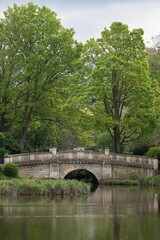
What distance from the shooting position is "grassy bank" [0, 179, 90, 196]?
37.1 metres

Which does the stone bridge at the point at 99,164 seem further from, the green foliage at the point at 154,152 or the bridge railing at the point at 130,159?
the green foliage at the point at 154,152

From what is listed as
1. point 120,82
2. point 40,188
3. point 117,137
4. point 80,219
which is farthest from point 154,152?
point 80,219

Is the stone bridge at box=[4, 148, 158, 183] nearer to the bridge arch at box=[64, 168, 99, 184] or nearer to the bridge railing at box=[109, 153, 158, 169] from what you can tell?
the bridge railing at box=[109, 153, 158, 169]

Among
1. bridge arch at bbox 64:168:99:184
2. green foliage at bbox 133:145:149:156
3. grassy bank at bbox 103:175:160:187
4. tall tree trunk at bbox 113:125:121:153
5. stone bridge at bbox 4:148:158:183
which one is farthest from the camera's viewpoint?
bridge arch at bbox 64:168:99:184

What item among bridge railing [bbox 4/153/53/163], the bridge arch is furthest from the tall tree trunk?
bridge railing [bbox 4/153/53/163]

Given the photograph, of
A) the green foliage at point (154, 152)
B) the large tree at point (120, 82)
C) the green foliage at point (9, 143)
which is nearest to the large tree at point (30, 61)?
the green foliage at point (9, 143)

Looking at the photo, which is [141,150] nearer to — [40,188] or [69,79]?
[69,79]

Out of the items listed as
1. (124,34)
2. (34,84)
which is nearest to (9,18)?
(34,84)

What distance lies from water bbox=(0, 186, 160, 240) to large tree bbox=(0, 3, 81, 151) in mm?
20659

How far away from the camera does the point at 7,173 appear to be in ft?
151

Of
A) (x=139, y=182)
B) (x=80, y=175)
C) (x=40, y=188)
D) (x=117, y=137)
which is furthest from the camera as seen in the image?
(x=80, y=175)

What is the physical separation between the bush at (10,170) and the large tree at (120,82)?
11433mm

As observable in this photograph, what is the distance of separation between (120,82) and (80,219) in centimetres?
3161

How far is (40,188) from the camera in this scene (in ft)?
124
